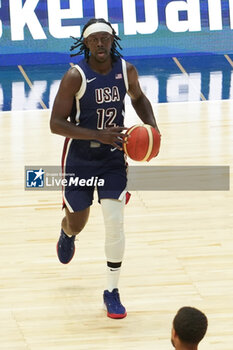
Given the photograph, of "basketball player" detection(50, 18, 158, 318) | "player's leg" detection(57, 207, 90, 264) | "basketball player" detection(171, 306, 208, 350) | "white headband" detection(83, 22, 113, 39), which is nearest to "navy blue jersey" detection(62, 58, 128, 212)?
"basketball player" detection(50, 18, 158, 318)

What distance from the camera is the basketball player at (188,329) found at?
148 inches

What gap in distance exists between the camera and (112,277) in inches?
244

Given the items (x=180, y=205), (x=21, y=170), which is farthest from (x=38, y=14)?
(x=180, y=205)

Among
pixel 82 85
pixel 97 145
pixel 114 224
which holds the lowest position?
pixel 114 224

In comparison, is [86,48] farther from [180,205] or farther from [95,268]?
[180,205]

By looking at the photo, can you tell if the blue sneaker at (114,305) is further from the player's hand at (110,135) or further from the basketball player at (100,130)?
the player's hand at (110,135)

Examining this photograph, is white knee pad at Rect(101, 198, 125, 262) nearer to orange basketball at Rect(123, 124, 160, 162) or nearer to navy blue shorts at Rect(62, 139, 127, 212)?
navy blue shorts at Rect(62, 139, 127, 212)

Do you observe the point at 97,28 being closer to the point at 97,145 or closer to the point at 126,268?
the point at 97,145

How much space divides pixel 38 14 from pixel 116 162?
8.52 m

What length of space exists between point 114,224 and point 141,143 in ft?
1.84

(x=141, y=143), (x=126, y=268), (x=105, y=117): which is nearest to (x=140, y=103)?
(x=105, y=117)

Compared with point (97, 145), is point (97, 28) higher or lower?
higher

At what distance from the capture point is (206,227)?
25.3 ft

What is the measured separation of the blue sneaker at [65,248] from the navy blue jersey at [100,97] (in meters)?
1.01
